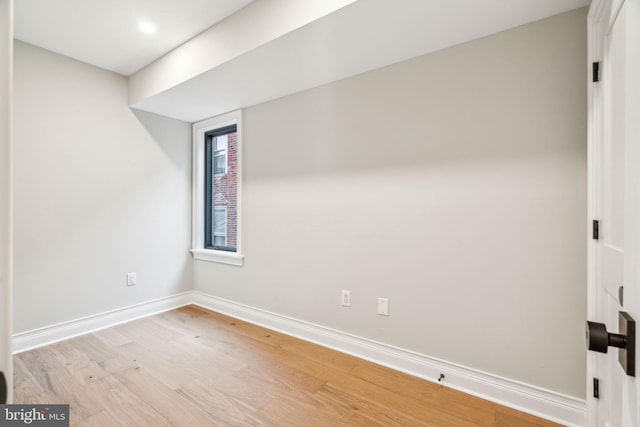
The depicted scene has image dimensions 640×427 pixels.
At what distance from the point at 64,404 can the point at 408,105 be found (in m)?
2.74

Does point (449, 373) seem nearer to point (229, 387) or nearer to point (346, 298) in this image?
point (346, 298)

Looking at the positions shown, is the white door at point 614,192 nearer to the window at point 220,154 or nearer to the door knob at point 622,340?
the door knob at point 622,340

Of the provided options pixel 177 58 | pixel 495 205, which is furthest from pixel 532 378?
pixel 177 58

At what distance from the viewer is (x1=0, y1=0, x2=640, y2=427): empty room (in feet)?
4.63

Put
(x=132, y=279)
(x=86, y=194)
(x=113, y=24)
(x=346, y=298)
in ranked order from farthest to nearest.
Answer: (x=132, y=279), (x=86, y=194), (x=346, y=298), (x=113, y=24)

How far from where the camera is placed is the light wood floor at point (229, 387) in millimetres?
1526

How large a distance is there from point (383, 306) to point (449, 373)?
55cm

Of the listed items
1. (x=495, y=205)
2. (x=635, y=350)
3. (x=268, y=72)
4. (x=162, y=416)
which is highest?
(x=268, y=72)

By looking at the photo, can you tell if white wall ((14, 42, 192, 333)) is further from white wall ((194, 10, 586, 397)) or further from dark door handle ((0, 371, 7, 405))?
dark door handle ((0, 371, 7, 405))

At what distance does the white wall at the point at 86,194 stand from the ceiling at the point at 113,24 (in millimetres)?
241

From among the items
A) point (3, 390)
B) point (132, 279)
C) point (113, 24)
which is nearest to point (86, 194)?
point (132, 279)

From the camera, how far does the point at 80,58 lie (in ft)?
8.11

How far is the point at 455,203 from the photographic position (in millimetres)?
1785

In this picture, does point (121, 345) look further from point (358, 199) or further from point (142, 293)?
point (358, 199)
